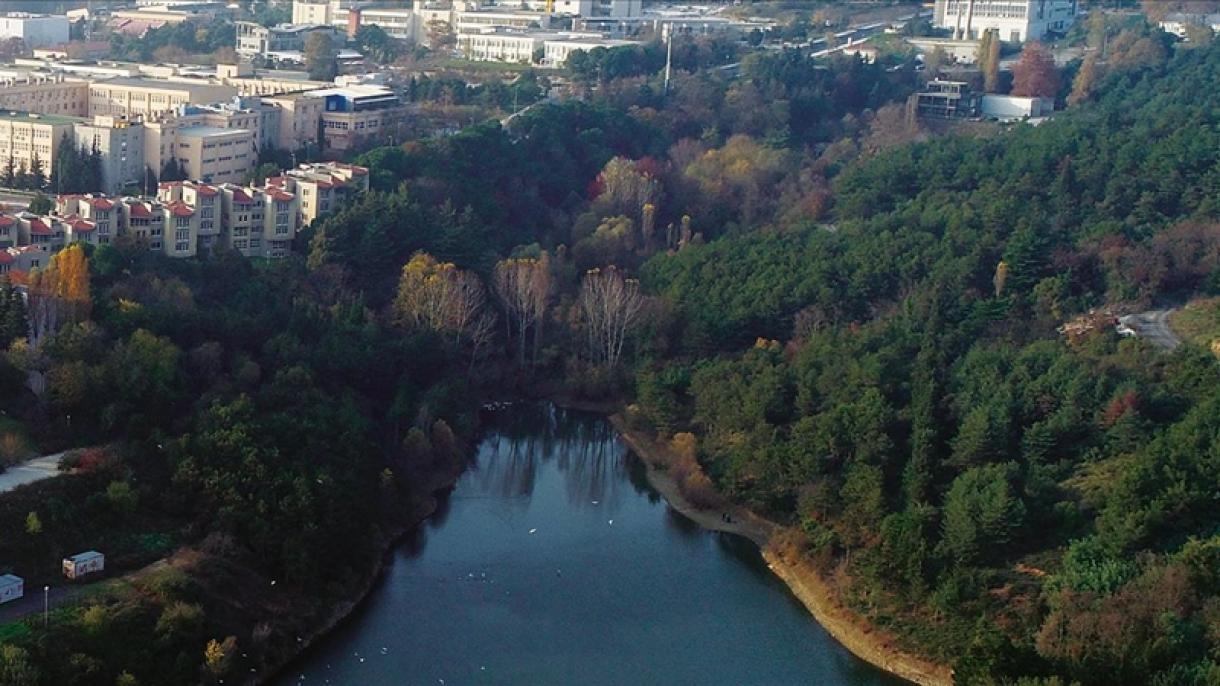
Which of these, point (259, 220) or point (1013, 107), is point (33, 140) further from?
point (1013, 107)

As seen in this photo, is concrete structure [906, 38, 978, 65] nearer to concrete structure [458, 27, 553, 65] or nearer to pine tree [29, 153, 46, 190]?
concrete structure [458, 27, 553, 65]

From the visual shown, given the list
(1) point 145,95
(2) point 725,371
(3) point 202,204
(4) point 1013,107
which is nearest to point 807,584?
(2) point 725,371

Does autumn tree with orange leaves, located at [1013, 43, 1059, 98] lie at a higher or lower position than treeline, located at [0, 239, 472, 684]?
higher

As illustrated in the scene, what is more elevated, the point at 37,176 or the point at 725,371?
the point at 37,176

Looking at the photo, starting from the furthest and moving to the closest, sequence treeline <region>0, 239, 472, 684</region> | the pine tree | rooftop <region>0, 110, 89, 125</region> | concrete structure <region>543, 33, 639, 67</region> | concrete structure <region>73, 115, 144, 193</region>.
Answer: concrete structure <region>543, 33, 639, 67</region> < rooftop <region>0, 110, 89, 125</region> < concrete structure <region>73, 115, 144, 193</region> < the pine tree < treeline <region>0, 239, 472, 684</region>

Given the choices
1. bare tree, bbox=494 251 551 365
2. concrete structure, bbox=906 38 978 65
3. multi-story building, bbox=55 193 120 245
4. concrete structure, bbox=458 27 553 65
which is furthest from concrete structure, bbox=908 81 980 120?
multi-story building, bbox=55 193 120 245

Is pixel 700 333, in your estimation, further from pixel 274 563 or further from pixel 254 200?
pixel 274 563

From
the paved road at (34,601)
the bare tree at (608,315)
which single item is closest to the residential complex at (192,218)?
the bare tree at (608,315)
